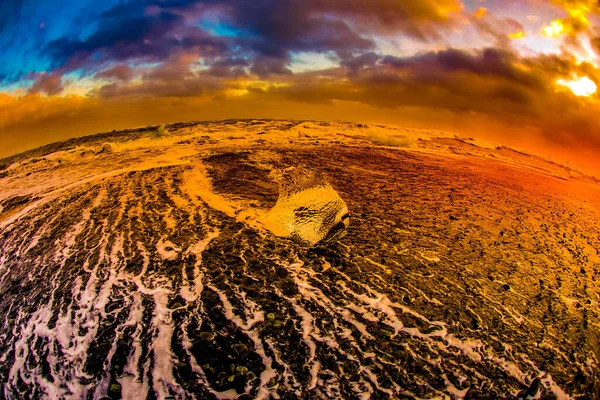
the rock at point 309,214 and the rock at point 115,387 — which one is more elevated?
the rock at point 309,214

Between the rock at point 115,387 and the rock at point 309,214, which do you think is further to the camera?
the rock at point 309,214

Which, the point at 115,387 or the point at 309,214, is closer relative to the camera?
the point at 115,387

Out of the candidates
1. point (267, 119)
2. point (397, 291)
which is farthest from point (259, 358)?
point (267, 119)

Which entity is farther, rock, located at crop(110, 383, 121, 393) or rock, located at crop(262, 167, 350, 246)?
rock, located at crop(262, 167, 350, 246)

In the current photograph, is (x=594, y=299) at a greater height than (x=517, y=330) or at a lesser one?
lesser

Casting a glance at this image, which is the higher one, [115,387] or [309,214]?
[309,214]

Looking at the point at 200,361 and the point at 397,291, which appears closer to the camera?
the point at 200,361

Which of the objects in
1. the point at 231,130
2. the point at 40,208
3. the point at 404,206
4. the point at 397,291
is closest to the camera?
the point at 397,291

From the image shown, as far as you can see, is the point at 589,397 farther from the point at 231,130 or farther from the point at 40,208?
the point at 231,130

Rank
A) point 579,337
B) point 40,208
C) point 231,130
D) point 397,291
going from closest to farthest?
point 579,337 < point 397,291 < point 40,208 < point 231,130

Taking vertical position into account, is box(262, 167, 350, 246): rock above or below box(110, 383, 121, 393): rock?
above

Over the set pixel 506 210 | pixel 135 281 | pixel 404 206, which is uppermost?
pixel 135 281
